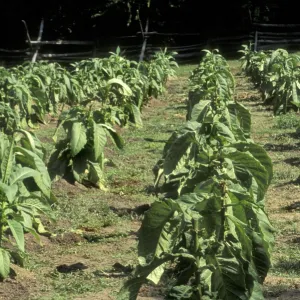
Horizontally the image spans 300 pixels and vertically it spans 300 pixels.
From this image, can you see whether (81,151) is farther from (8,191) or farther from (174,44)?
(174,44)

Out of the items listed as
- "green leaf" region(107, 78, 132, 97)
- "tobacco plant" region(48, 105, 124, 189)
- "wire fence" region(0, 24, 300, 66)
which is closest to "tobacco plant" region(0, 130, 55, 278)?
"tobacco plant" region(48, 105, 124, 189)

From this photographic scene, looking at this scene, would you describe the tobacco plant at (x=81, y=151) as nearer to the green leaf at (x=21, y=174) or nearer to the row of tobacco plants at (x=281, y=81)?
the green leaf at (x=21, y=174)

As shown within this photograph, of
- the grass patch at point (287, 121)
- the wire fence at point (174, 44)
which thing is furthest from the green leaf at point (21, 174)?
the wire fence at point (174, 44)

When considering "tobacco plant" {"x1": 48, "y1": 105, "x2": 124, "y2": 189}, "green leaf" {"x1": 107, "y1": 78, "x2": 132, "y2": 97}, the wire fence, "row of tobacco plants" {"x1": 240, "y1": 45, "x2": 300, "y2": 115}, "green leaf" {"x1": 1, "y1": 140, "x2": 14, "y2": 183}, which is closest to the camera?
"green leaf" {"x1": 1, "y1": 140, "x2": 14, "y2": 183}

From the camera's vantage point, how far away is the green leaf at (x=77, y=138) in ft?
25.0

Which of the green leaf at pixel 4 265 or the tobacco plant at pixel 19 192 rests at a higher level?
the tobacco plant at pixel 19 192

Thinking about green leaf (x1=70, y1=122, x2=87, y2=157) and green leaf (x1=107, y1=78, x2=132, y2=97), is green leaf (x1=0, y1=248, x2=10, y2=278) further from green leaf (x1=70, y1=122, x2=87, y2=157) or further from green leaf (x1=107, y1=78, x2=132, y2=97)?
green leaf (x1=107, y1=78, x2=132, y2=97)

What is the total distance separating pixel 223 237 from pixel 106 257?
85.2 inches

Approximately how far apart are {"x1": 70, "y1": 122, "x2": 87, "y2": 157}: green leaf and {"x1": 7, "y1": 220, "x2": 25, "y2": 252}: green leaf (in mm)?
2531

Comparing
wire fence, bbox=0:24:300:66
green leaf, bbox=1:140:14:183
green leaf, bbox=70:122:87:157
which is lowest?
wire fence, bbox=0:24:300:66

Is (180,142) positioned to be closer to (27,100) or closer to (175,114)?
(27,100)

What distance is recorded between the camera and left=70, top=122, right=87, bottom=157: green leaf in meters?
7.62

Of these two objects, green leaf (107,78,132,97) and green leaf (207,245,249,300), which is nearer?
green leaf (207,245,249,300)

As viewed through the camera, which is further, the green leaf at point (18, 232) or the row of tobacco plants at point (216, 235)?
the green leaf at point (18, 232)
